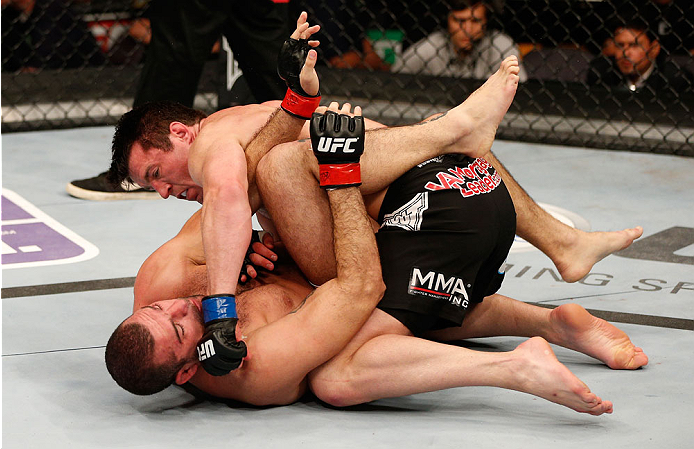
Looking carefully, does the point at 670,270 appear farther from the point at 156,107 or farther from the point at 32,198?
the point at 32,198

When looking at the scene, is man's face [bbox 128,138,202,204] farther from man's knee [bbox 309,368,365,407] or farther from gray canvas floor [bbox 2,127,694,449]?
man's knee [bbox 309,368,365,407]

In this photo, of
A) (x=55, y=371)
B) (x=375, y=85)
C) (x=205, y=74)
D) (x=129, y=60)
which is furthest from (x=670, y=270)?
(x=129, y=60)

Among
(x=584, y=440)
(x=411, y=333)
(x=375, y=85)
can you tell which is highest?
(x=375, y=85)

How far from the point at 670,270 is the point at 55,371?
5.28ft

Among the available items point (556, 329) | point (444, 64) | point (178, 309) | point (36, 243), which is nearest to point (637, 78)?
point (444, 64)

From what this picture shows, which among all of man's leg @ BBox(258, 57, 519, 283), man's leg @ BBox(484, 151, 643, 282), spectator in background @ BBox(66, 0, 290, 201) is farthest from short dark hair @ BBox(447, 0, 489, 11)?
man's leg @ BBox(258, 57, 519, 283)

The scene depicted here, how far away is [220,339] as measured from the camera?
162 cm

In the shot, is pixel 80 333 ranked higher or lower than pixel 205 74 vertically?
lower

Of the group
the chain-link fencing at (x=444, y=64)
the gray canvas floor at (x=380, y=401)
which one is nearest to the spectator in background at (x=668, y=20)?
the chain-link fencing at (x=444, y=64)

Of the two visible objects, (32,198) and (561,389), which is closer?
(561,389)

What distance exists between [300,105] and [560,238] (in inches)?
26.4

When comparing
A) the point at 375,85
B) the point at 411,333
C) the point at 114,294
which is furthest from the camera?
the point at 375,85

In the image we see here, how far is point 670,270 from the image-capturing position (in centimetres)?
254

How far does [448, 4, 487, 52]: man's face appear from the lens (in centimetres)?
432
